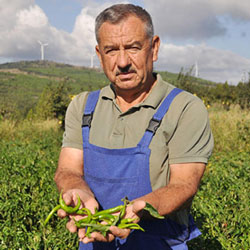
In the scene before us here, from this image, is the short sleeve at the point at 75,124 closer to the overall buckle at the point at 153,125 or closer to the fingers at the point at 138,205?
the overall buckle at the point at 153,125

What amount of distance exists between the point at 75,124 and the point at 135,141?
43 centimetres

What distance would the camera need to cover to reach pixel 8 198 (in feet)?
12.3

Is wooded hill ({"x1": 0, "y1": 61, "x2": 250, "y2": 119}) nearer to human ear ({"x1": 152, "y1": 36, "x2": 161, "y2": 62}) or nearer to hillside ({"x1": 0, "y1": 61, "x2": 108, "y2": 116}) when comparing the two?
hillside ({"x1": 0, "y1": 61, "x2": 108, "y2": 116})

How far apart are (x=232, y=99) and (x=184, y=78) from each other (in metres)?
4.30

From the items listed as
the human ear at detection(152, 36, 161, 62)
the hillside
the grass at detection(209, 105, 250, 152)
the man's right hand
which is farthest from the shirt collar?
the hillside

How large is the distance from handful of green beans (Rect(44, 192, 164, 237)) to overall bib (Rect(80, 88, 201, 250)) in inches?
8.3

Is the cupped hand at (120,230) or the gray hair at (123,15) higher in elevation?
the gray hair at (123,15)

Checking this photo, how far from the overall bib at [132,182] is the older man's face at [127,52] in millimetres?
226

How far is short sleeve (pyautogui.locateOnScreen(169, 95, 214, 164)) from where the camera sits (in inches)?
72.7

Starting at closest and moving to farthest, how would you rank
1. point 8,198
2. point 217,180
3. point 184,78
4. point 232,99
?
point 8,198 → point 217,180 → point 184,78 → point 232,99

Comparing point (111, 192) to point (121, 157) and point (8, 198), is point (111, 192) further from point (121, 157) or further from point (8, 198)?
point (8, 198)

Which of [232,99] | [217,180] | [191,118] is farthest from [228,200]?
[232,99]

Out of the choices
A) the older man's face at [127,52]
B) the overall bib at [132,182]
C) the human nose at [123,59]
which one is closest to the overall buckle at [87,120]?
the overall bib at [132,182]

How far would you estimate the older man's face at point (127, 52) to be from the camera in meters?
1.97
